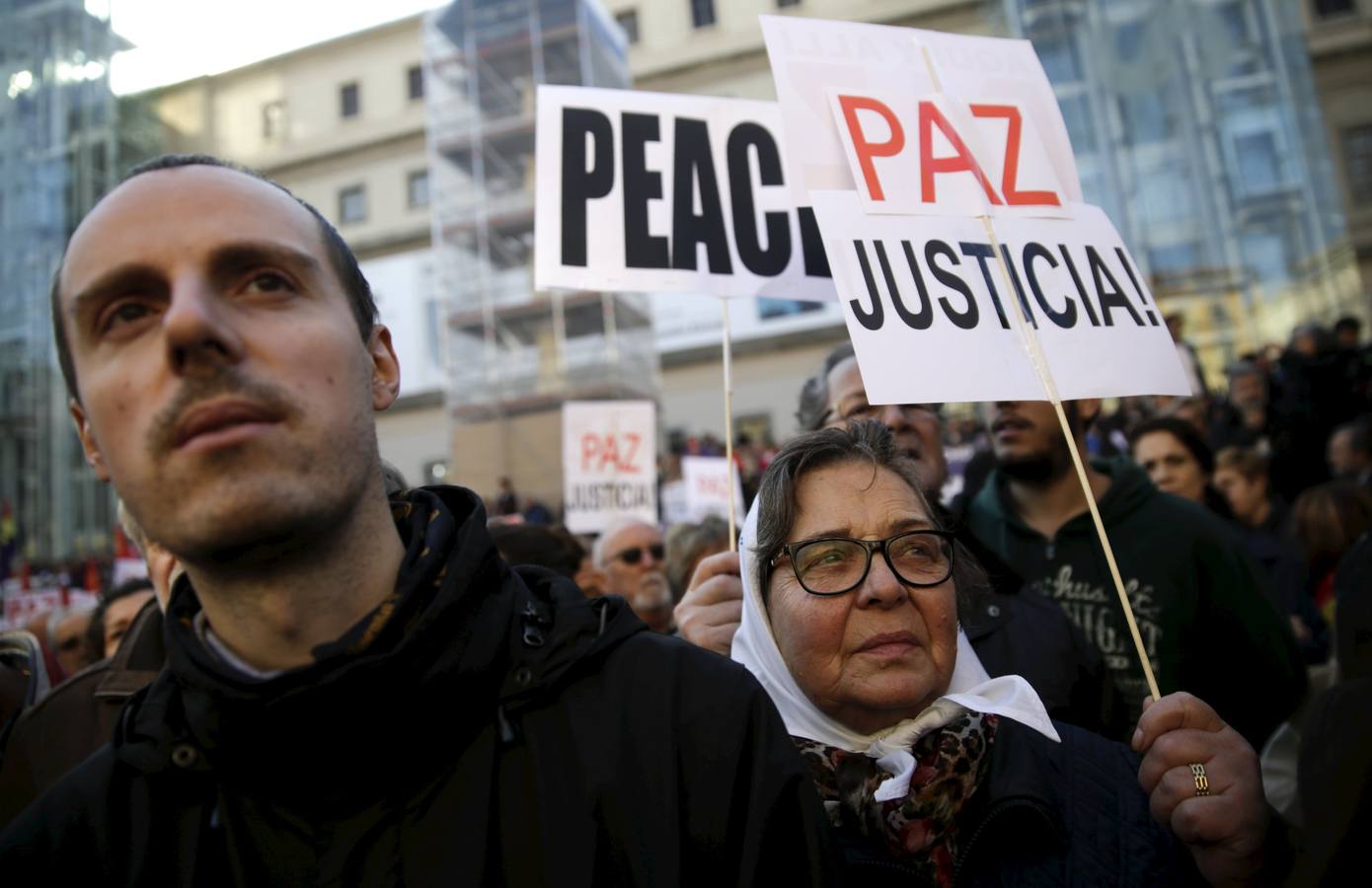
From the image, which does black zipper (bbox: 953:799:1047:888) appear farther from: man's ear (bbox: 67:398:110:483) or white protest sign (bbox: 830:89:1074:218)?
man's ear (bbox: 67:398:110:483)

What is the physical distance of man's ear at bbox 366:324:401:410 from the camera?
1.64m

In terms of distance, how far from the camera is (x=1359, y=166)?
27.9 meters

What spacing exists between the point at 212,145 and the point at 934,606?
135 feet

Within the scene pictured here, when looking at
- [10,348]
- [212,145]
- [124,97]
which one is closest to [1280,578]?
[10,348]

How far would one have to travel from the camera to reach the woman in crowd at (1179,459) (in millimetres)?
4812

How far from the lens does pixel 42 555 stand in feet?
81.4

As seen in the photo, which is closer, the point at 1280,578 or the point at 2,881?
the point at 2,881

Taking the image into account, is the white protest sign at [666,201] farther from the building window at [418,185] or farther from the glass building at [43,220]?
the building window at [418,185]

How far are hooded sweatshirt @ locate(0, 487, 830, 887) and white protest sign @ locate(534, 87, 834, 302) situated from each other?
1.77 m

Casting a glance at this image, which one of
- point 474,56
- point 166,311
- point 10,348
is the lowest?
point 166,311

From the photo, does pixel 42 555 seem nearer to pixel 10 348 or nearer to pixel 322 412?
pixel 10 348

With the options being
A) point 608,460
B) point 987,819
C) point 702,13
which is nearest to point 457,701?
point 987,819

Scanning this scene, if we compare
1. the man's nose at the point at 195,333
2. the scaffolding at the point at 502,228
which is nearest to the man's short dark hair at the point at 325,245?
the man's nose at the point at 195,333

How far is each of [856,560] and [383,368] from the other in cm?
94
